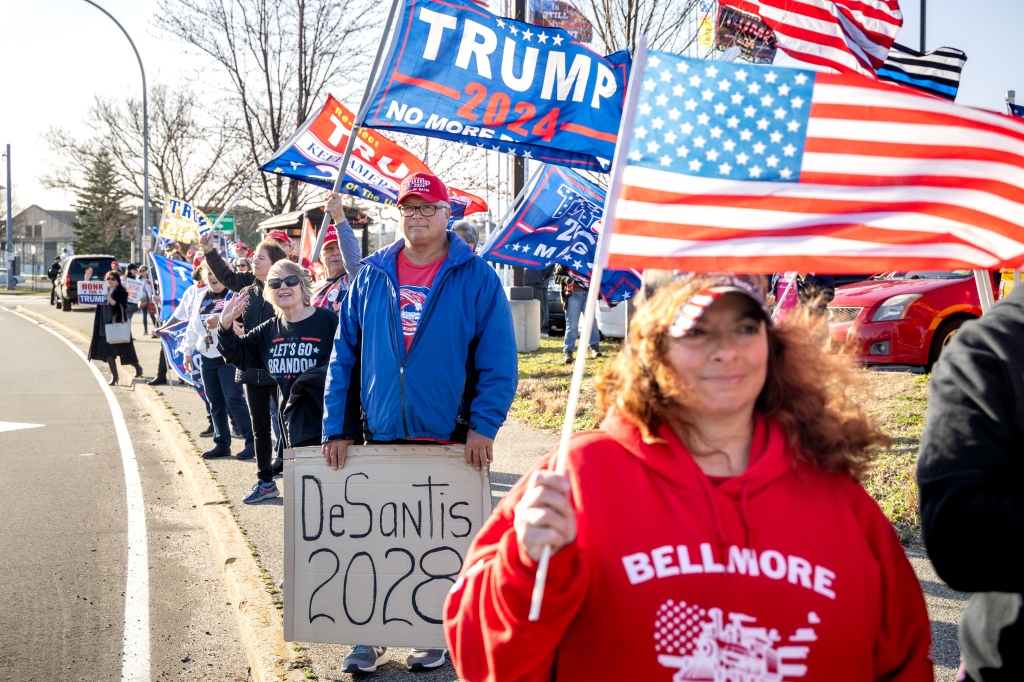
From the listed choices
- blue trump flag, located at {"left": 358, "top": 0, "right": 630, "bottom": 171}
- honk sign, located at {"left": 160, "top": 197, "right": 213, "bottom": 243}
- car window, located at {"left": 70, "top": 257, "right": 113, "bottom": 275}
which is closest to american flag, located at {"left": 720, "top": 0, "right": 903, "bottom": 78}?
blue trump flag, located at {"left": 358, "top": 0, "right": 630, "bottom": 171}

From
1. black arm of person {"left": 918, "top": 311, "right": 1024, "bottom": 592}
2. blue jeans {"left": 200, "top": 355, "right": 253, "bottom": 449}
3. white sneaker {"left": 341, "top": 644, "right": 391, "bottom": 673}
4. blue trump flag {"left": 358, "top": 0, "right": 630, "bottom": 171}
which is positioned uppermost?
blue trump flag {"left": 358, "top": 0, "right": 630, "bottom": 171}

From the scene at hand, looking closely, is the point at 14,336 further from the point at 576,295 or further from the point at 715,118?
the point at 715,118

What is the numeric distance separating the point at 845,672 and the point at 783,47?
650 centimetres

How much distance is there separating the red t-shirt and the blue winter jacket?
3cm

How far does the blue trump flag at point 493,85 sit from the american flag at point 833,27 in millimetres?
2373

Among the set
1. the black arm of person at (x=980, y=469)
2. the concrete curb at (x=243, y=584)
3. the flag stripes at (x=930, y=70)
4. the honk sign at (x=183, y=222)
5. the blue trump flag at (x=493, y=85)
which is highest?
the flag stripes at (x=930, y=70)

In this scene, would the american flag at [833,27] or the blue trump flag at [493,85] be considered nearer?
the blue trump flag at [493,85]

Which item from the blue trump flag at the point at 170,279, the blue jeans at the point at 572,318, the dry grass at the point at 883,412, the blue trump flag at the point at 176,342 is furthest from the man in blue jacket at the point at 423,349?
the blue jeans at the point at 572,318

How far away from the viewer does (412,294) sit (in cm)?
436

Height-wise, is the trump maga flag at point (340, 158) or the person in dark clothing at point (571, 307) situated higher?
the trump maga flag at point (340, 158)

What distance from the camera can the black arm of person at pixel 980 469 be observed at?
1918mm

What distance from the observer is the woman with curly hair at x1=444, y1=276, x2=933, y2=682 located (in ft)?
6.43

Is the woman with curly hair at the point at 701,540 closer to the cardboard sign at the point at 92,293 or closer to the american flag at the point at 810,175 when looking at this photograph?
the american flag at the point at 810,175

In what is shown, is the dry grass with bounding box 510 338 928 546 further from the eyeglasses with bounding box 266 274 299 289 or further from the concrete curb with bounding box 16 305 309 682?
the eyeglasses with bounding box 266 274 299 289
